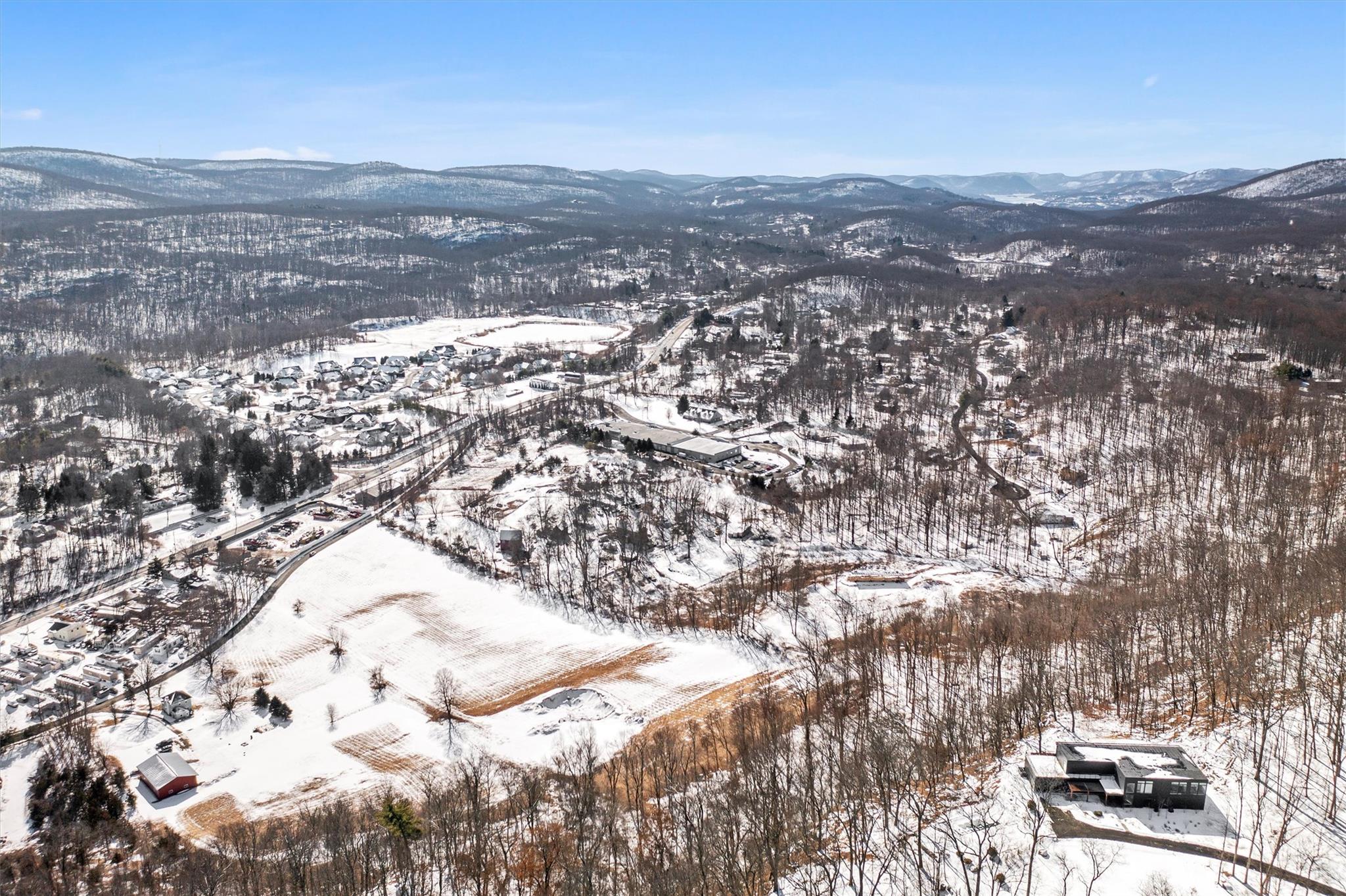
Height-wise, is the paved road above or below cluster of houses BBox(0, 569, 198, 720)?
above

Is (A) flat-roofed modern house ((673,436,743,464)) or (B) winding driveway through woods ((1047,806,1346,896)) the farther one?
(A) flat-roofed modern house ((673,436,743,464))

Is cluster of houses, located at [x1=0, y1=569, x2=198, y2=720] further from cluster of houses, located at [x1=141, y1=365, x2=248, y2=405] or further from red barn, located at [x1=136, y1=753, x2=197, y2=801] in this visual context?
cluster of houses, located at [x1=141, y1=365, x2=248, y2=405]

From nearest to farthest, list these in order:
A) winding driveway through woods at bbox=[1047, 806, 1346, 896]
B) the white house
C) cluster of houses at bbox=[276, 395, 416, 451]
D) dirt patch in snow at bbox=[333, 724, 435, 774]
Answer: winding driveway through woods at bbox=[1047, 806, 1346, 896] → dirt patch in snow at bbox=[333, 724, 435, 774] → the white house → cluster of houses at bbox=[276, 395, 416, 451]

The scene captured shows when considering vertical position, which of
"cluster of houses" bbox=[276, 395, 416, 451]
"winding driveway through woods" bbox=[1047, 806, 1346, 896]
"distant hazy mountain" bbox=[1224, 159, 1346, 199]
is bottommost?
"cluster of houses" bbox=[276, 395, 416, 451]

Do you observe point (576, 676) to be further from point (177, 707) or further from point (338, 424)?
point (338, 424)

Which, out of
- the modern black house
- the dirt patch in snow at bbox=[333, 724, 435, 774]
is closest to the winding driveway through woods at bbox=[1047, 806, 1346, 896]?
the modern black house

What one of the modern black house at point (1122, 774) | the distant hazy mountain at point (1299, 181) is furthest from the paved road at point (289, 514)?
the distant hazy mountain at point (1299, 181)

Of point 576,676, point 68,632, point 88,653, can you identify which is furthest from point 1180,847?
point 68,632
